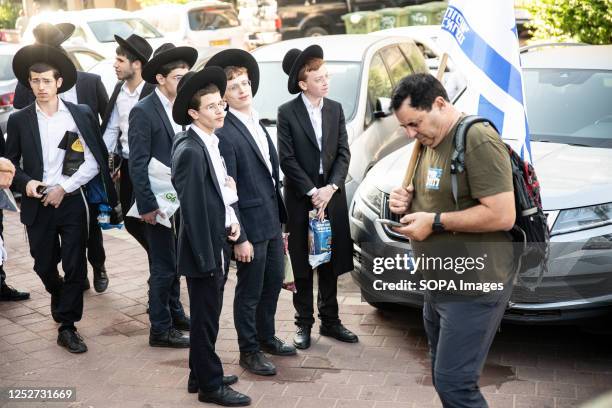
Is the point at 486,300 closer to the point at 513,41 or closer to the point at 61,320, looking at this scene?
the point at 513,41

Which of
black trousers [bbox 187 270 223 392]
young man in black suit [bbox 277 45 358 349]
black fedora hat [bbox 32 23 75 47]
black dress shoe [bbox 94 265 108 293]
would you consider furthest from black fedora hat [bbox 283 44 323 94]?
black fedora hat [bbox 32 23 75 47]

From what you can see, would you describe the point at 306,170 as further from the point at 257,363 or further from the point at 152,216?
the point at 257,363

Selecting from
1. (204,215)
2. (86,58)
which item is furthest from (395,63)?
(86,58)

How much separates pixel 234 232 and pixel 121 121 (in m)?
1.89

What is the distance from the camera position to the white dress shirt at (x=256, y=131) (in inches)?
204

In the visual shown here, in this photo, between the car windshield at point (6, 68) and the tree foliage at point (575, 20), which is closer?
the car windshield at point (6, 68)

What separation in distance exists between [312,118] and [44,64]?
5.76ft

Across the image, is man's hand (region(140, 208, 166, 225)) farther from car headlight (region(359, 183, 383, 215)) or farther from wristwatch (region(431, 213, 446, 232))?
A: wristwatch (region(431, 213, 446, 232))

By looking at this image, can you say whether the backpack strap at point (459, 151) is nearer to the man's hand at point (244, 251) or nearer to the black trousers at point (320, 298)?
the man's hand at point (244, 251)

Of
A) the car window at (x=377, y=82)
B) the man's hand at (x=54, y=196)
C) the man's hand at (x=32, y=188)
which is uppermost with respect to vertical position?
the car window at (x=377, y=82)

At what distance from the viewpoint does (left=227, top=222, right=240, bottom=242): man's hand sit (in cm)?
485

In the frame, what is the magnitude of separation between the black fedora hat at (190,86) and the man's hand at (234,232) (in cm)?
63

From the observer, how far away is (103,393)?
16.6 ft

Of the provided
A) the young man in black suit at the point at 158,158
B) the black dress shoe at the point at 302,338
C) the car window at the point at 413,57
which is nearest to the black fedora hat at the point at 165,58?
the young man in black suit at the point at 158,158
